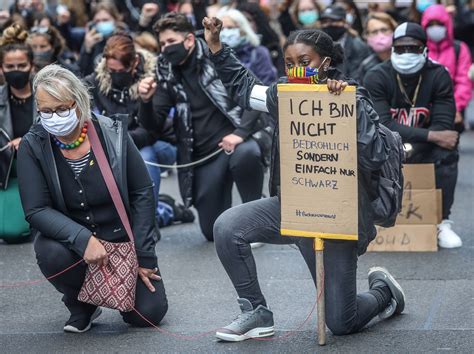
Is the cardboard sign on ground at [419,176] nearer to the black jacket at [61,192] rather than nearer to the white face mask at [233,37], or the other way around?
the white face mask at [233,37]

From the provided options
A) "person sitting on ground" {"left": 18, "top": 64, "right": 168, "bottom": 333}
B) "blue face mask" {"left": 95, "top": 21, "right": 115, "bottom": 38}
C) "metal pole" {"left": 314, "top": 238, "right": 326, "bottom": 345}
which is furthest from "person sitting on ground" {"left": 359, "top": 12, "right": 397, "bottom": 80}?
"metal pole" {"left": 314, "top": 238, "right": 326, "bottom": 345}

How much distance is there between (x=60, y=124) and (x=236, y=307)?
149cm

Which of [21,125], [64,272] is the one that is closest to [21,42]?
[21,125]

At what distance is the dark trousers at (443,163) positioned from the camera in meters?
7.79

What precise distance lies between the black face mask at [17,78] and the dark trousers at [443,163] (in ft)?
Answer: 9.18

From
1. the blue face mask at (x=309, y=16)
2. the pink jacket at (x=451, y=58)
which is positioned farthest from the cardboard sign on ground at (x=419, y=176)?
the blue face mask at (x=309, y=16)

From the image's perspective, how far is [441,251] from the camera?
7.60 m

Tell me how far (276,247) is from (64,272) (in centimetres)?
264

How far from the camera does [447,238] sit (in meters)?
7.71

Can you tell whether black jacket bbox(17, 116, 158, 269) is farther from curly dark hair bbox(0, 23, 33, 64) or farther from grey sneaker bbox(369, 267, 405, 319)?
curly dark hair bbox(0, 23, 33, 64)

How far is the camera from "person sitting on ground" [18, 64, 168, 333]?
5.55 metres

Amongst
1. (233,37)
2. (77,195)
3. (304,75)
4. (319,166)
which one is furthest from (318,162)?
(233,37)

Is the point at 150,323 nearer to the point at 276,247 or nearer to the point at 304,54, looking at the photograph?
the point at 304,54

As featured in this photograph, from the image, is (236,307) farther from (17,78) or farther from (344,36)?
(344,36)
